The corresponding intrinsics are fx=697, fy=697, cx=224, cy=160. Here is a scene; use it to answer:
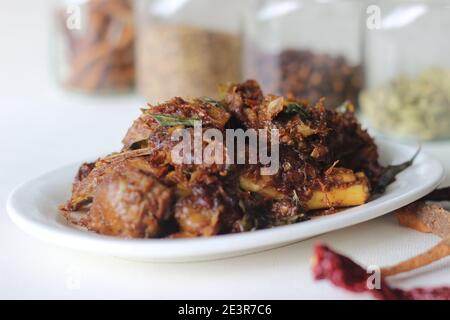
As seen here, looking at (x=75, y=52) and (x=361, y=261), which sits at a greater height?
(x=75, y=52)

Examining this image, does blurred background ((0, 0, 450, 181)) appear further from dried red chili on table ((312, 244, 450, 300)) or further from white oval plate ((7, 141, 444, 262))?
dried red chili on table ((312, 244, 450, 300))

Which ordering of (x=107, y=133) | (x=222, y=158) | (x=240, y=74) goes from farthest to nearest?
(x=240, y=74), (x=107, y=133), (x=222, y=158)

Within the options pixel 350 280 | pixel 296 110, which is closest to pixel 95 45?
pixel 296 110

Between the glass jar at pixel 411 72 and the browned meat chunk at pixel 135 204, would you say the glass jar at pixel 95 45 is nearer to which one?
the glass jar at pixel 411 72

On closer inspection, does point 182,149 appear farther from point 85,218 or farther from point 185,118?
point 85,218

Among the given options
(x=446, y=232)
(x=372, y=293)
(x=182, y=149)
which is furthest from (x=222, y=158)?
(x=446, y=232)

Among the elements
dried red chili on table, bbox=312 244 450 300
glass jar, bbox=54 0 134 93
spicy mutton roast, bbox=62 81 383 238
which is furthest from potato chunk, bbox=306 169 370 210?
glass jar, bbox=54 0 134 93

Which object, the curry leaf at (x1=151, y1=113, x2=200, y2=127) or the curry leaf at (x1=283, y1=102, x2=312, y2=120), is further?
the curry leaf at (x1=283, y1=102, x2=312, y2=120)
